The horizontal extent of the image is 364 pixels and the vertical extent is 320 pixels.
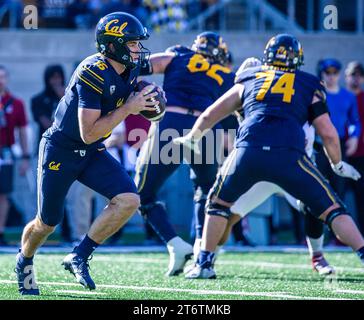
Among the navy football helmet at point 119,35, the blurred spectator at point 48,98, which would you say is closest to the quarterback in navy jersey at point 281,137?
the navy football helmet at point 119,35

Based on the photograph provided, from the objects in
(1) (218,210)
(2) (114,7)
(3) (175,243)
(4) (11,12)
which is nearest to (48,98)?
(2) (114,7)

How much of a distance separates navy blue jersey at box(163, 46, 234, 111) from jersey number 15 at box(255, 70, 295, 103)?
124cm

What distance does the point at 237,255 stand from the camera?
9906mm

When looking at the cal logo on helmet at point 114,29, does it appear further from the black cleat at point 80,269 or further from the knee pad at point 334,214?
the knee pad at point 334,214

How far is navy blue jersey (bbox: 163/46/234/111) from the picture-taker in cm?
833

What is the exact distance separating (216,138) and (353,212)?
14.0ft

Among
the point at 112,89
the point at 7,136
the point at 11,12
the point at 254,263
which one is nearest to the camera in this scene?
the point at 112,89

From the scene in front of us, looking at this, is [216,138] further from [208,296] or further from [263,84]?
[208,296]

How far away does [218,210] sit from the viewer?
7441 millimetres

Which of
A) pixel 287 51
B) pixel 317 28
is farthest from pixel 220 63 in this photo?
pixel 317 28

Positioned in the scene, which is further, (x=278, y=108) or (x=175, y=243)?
(x=175, y=243)

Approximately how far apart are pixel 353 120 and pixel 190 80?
10.2 feet

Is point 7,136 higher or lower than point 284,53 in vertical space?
lower

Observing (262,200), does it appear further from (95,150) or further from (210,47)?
(95,150)
